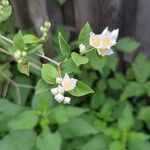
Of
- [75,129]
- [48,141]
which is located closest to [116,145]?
[75,129]

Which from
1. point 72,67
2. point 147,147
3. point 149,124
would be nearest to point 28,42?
point 72,67

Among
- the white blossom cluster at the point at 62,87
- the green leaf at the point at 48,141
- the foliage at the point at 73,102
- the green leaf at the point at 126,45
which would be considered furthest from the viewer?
the green leaf at the point at 126,45

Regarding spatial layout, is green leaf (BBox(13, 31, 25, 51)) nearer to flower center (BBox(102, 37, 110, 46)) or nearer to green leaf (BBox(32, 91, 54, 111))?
flower center (BBox(102, 37, 110, 46))

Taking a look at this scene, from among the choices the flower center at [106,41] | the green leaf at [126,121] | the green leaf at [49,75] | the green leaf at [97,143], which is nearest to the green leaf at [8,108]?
the green leaf at [97,143]

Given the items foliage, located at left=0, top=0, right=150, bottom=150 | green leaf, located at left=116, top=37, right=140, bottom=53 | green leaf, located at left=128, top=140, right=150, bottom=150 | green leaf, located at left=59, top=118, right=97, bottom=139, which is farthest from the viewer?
green leaf, located at left=116, top=37, right=140, bottom=53

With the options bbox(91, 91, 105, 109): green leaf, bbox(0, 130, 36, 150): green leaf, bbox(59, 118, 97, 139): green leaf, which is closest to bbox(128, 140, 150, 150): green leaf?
bbox(59, 118, 97, 139): green leaf

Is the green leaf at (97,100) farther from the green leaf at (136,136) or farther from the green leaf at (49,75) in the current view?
the green leaf at (49,75)
